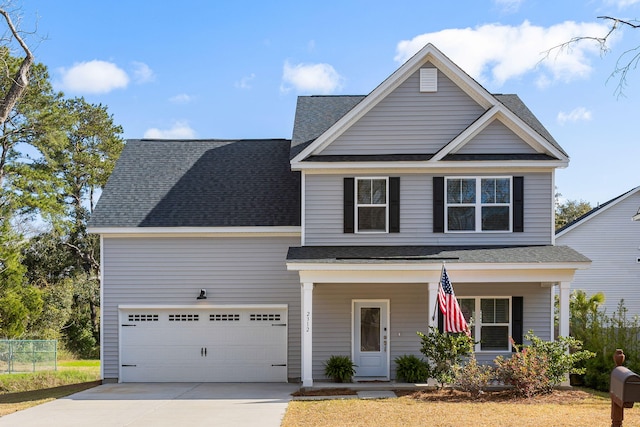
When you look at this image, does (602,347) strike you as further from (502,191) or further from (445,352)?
(502,191)

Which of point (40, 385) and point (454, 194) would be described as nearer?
point (454, 194)

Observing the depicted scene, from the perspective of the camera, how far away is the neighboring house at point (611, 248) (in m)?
27.1

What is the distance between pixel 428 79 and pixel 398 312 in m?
6.21

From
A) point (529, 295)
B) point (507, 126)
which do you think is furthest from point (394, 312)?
point (507, 126)

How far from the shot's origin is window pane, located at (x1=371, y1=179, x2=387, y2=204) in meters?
17.8

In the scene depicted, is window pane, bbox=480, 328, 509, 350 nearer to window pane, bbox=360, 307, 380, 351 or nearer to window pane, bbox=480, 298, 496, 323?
window pane, bbox=480, 298, 496, 323

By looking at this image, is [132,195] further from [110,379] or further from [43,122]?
[43,122]

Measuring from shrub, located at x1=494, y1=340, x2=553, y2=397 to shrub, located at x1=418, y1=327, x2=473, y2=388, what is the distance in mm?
925

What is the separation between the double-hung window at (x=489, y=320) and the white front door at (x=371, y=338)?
83.9 inches

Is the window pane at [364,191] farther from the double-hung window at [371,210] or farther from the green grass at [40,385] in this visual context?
the green grass at [40,385]

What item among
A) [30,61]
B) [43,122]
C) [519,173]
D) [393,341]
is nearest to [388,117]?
[519,173]

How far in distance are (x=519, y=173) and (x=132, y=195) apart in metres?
10.8

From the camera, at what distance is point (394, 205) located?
17609mm

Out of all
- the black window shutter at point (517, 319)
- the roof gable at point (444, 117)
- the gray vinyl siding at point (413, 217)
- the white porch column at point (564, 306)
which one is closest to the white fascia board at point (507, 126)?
the roof gable at point (444, 117)
